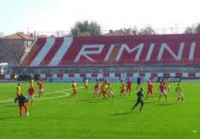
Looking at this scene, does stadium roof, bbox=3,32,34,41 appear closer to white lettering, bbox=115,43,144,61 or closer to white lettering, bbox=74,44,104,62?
white lettering, bbox=74,44,104,62

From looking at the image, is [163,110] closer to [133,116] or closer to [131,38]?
[133,116]

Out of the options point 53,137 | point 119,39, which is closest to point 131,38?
point 119,39

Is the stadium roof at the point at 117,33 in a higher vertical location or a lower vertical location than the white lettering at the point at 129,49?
higher

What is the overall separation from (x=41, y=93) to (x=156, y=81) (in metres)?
30.2

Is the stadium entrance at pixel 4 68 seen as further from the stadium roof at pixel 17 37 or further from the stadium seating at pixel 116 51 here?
the stadium roof at pixel 17 37

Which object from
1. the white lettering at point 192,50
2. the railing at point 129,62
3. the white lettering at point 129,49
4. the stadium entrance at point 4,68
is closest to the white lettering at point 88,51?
the railing at point 129,62

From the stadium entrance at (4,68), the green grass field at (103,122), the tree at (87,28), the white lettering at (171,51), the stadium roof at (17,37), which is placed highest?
the tree at (87,28)

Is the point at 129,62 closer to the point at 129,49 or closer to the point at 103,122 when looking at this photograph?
the point at 129,49

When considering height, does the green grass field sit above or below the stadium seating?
below

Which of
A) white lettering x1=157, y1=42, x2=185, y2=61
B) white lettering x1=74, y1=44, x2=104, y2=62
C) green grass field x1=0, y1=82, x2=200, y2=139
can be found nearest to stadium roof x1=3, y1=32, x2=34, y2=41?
white lettering x1=74, y1=44, x2=104, y2=62

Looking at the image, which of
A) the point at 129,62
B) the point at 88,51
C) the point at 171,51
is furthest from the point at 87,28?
the point at 129,62

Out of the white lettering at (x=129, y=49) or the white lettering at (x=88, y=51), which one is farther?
the white lettering at (x=88, y=51)

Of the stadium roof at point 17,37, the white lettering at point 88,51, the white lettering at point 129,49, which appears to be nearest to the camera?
the white lettering at point 129,49

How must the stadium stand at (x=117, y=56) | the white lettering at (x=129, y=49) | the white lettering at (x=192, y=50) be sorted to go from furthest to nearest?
the white lettering at (x=129, y=49)
the white lettering at (x=192, y=50)
the stadium stand at (x=117, y=56)
